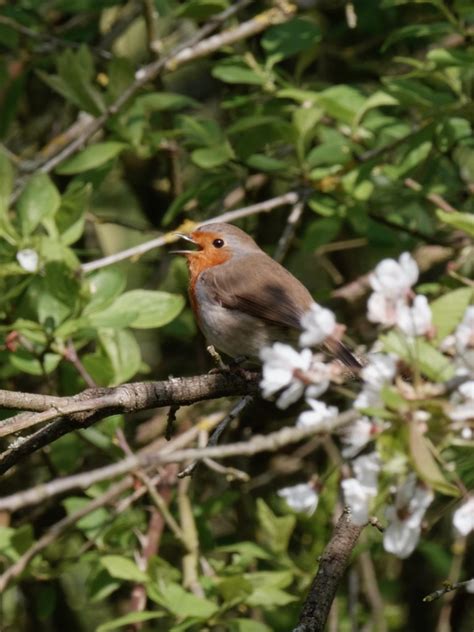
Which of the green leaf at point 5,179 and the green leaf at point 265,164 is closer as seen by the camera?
the green leaf at point 5,179

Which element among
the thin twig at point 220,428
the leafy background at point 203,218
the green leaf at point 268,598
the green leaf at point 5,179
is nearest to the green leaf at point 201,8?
the leafy background at point 203,218

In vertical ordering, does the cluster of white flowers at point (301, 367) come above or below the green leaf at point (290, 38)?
above

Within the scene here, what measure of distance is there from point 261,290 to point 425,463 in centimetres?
280

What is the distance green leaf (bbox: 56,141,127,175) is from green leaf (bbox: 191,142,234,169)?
1.16 feet

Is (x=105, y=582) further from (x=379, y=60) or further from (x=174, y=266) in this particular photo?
(x=379, y=60)

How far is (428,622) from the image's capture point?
6.10m

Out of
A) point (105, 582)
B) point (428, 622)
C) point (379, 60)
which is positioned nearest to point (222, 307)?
point (105, 582)

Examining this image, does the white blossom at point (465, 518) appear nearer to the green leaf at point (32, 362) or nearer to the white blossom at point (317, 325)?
the white blossom at point (317, 325)

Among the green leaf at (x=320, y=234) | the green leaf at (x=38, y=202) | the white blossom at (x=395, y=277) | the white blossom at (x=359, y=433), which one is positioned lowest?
the green leaf at (x=320, y=234)

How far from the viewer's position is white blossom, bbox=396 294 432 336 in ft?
5.64

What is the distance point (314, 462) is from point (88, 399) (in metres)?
3.23

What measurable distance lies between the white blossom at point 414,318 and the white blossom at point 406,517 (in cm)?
24

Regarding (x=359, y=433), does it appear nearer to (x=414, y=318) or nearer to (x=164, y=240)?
(x=414, y=318)

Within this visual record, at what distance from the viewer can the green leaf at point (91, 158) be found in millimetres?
4363
